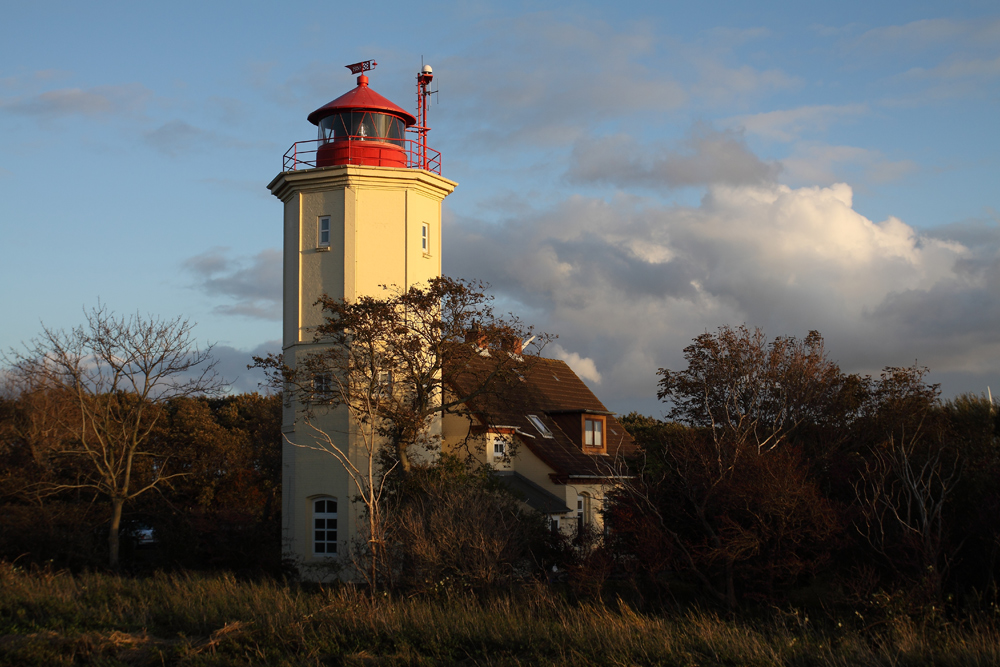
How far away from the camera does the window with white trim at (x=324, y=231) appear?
2288cm

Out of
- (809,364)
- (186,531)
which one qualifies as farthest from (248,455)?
(809,364)

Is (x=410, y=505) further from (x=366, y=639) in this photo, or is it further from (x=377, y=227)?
(x=377, y=227)

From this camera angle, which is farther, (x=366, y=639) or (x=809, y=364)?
(x=809, y=364)

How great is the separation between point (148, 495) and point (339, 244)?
10.2 meters

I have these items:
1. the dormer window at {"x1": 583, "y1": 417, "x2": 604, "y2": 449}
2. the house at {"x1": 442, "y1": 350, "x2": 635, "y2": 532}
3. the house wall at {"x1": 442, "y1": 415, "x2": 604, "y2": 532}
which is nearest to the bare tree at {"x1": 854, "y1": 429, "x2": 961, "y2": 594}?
the house at {"x1": 442, "y1": 350, "x2": 635, "y2": 532}

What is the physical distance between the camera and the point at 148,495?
25.8 metres

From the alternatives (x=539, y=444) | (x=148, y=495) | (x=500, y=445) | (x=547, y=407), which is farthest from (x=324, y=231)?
(x=547, y=407)

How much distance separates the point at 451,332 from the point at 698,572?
9.12m

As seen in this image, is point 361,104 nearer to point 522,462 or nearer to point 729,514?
point 522,462

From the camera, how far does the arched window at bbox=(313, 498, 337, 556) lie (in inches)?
873

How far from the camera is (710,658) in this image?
9.56 m

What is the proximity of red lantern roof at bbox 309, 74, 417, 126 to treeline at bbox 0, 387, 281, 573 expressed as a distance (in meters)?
10.3

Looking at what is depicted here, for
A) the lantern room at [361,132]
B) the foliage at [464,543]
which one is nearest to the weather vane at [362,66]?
the lantern room at [361,132]

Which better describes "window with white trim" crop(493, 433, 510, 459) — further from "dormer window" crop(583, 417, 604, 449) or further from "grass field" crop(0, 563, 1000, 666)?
"grass field" crop(0, 563, 1000, 666)
